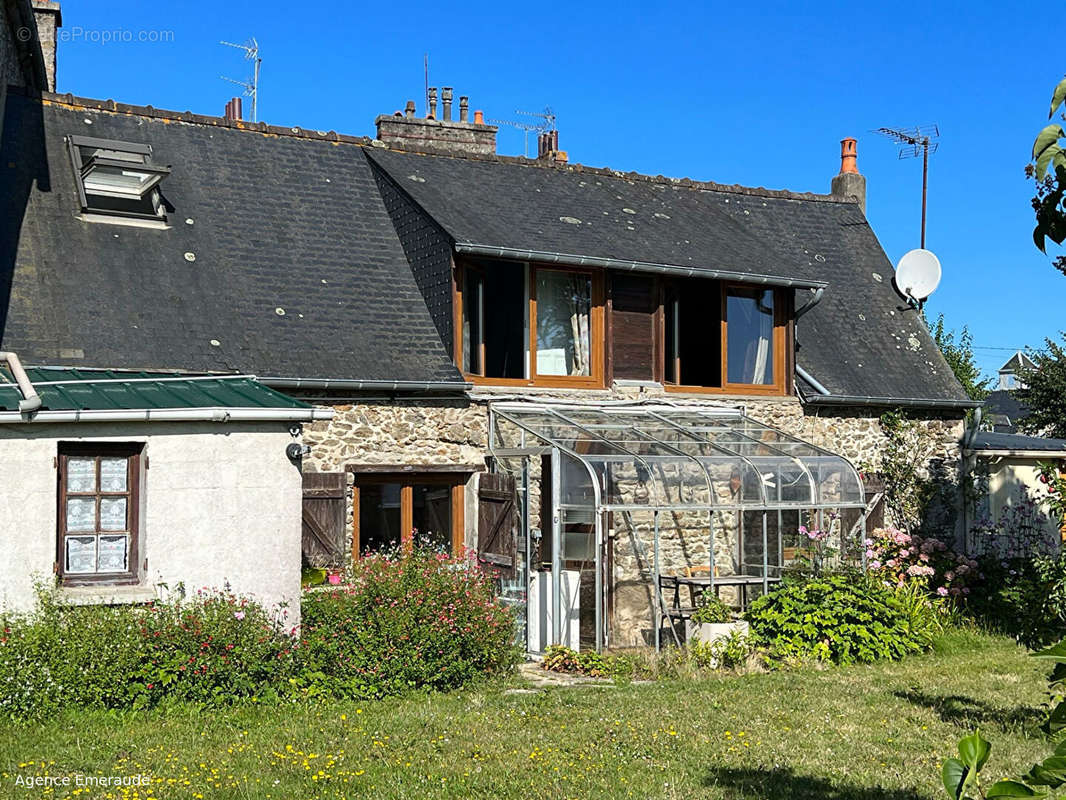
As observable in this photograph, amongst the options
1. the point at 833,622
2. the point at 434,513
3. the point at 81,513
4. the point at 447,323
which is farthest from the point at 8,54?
the point at 833,622

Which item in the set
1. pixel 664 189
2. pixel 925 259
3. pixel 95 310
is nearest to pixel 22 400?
pixel 95 310

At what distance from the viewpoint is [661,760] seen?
24.8 ft

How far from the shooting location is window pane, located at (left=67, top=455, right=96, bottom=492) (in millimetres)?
9469

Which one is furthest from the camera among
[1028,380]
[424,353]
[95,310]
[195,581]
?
[1028,380]

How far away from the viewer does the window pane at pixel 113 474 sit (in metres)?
9.52

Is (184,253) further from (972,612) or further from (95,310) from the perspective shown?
(972,612)

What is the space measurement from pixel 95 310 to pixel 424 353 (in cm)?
359

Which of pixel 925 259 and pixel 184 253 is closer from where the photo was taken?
pixel 184 253

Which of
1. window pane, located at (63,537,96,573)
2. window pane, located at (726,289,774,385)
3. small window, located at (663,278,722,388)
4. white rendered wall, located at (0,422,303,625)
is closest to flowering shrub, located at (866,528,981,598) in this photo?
window pane, located at (726,289,774,385)

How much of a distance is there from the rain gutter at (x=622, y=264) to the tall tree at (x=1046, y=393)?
16602 mm

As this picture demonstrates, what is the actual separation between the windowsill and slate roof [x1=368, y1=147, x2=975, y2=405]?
558 centimetres

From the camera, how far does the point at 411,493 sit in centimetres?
1317

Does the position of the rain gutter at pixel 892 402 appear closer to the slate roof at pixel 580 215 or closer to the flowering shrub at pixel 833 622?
the slate roof at pixel 580 215

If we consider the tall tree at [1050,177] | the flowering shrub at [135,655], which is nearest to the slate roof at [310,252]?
the flowering shrub at [135,655]
